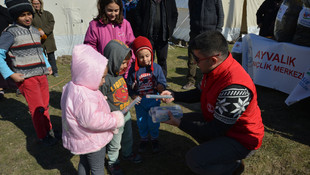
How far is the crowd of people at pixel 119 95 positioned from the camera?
1932mm

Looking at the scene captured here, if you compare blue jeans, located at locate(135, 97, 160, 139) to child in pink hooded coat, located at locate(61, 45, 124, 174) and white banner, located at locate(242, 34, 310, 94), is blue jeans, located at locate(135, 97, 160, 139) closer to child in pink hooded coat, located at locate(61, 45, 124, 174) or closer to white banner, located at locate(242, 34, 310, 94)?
child in pink hooded coat, located at locate(61, 45, 124, 174)

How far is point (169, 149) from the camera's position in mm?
3289

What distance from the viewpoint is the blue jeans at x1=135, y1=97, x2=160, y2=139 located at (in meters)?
2.93

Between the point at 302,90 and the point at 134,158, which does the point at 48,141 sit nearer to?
the point at 134,158

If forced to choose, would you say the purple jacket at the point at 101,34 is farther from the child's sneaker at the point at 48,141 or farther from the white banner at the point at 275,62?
the white banner at the point at 275,62

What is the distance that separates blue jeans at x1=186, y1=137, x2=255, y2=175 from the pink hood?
984 millimetres

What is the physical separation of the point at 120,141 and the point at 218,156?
1.23m

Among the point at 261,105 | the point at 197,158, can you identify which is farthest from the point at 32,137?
the point at 261,105

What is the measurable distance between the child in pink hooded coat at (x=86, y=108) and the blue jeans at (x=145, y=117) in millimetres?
848

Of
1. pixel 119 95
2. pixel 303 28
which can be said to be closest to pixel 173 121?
pixel 119 95

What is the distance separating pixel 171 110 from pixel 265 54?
11.8 feet

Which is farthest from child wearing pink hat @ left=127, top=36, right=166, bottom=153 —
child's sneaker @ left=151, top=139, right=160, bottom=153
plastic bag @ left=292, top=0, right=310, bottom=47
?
plastic bag @ left=292, top=0, right=310, bottom=47

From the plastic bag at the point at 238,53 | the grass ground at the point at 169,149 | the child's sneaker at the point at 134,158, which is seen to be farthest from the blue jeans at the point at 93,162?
the plastic bag at the point at 238,53

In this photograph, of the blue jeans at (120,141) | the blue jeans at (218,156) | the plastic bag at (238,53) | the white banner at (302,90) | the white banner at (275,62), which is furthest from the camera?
the plastic bag at (238,53)
